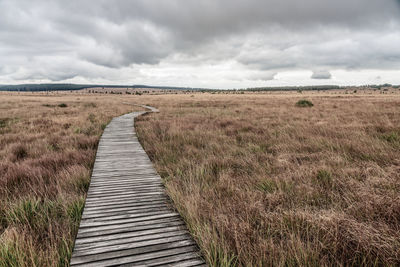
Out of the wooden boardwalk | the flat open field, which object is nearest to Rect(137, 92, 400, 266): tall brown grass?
the flat open field

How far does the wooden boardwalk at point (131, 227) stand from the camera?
7.16 feet

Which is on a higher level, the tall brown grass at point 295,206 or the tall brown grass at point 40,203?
the tall brown grass at point 295,206

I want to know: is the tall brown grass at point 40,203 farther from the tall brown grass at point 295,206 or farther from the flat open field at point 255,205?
the tall brown grass at point 295,206

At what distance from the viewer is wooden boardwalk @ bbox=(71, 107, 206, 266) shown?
7.16ft

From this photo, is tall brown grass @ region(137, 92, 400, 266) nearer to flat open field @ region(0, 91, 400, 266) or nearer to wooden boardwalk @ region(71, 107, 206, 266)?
flat open field @ region(0, 91, 400, 266)

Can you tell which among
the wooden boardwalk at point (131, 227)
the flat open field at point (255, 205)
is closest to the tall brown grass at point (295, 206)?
the flat open field at point (255, 205)

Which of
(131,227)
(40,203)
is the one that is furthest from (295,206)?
(40,203)

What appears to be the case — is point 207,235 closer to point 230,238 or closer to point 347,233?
point 230,238

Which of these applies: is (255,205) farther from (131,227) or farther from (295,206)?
(131,227)

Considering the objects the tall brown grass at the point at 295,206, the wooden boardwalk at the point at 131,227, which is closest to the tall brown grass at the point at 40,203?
the wooden boardwalk at the point at 131,227

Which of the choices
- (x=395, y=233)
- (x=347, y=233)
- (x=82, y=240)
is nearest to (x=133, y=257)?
(x=82, y=240)

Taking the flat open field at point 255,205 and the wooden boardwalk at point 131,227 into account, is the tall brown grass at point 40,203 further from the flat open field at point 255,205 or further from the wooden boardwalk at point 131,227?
the wooden boardwalk at point 131,227

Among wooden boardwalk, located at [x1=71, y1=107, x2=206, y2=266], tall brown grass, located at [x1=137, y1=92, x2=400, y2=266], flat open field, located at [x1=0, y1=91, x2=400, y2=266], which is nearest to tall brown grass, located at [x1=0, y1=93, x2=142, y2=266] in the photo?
flat open field, located at [x1=0, y1=91, x2=400, y2=266]

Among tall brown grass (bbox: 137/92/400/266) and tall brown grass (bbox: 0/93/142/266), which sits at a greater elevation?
tall brown grass (bbox: 137/92/400/266)
